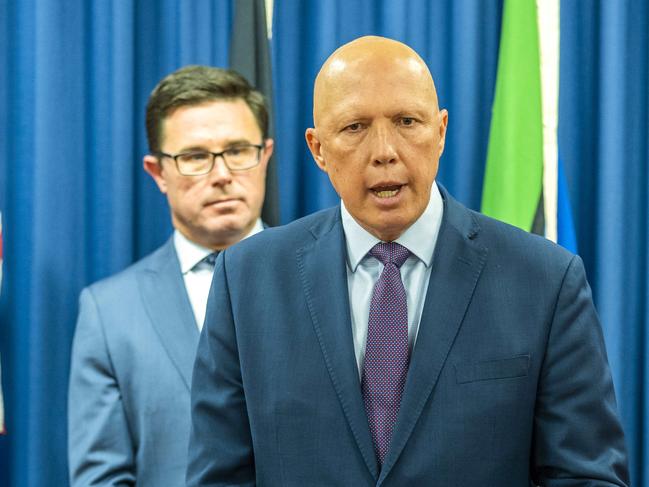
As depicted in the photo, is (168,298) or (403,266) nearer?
(403,266)

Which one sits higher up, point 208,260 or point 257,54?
point 257,54

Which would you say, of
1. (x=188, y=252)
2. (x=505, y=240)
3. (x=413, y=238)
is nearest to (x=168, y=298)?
(x=188, y=252)

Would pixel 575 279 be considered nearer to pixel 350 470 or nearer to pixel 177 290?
pixel 350 470

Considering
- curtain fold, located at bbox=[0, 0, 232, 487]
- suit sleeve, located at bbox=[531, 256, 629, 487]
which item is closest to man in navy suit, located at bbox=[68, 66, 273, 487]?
curtain fold, located at bbox=[0, 0, 232, 487]

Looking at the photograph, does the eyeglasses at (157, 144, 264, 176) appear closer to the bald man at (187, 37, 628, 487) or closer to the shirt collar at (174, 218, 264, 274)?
the shirt collar at (174, 218, 264, 274)

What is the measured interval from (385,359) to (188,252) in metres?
1.21

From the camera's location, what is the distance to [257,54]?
9.71ft

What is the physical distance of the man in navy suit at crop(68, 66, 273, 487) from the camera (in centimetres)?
241

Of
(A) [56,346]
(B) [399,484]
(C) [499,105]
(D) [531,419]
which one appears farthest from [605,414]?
(A) [56,346]

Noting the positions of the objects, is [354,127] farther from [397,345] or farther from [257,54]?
[257,54]

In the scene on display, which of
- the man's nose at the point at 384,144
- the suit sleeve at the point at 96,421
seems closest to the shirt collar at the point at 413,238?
the man's nose at the point at 384,144

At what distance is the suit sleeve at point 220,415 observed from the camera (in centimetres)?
157

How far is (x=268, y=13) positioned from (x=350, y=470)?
6.15 ft

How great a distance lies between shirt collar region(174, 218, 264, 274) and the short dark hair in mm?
269
